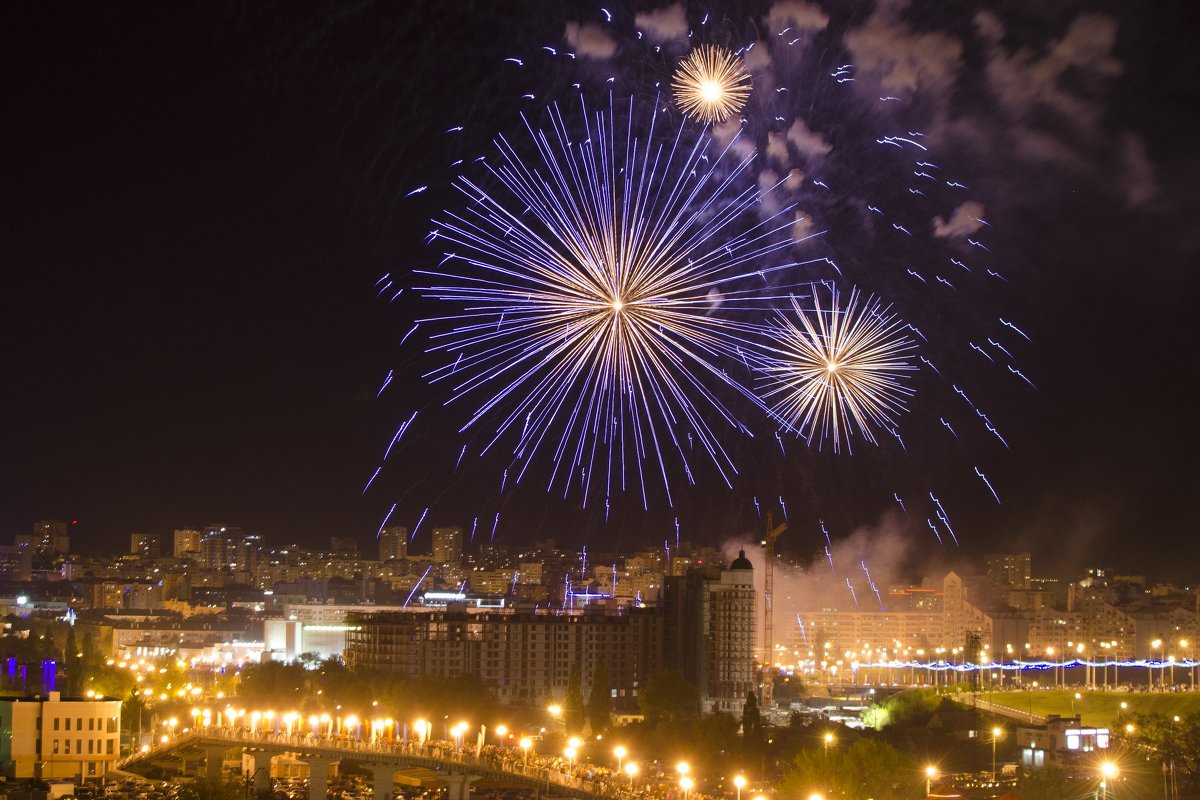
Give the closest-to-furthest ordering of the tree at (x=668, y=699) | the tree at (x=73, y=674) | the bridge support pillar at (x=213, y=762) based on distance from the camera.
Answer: the bridge support pillar at (x=213, y=762) → the tree at (x=668, y=699) → the tree at (x=73, y=674)

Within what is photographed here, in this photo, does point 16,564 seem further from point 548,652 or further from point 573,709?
point 573,709

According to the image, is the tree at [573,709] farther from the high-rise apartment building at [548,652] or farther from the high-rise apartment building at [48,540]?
the high-rise apartment building at [48,540]

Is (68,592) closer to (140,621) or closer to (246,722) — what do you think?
(140,621)

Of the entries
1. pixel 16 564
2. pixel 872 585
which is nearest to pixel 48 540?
pixel 16 564

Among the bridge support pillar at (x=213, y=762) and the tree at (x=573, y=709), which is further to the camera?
the tree at (x=573, y=709)

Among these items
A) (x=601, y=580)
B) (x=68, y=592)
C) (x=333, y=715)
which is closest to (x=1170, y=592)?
(x=601, y=580)

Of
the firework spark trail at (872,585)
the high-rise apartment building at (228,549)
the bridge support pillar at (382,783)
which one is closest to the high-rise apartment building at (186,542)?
the high-rise apartment building at (228,549)
